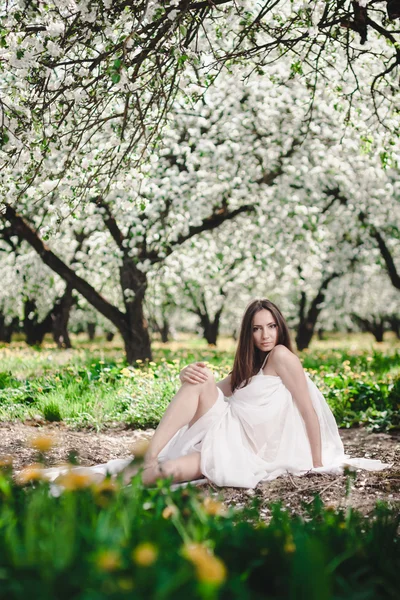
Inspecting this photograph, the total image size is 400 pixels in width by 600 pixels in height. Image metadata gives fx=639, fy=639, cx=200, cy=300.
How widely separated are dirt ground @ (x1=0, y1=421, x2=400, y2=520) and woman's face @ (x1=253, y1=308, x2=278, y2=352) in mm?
1021

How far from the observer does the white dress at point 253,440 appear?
4.33 metres

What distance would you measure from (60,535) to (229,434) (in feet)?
9.11

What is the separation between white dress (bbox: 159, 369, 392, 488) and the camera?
4332 millimetres

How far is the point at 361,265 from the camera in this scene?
60.6 ft

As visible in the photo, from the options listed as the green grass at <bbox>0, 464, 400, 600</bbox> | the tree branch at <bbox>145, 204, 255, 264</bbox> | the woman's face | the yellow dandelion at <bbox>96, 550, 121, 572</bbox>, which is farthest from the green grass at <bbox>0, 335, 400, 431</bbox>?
the yellow dandelion at <bbox>96, 550, 121, 572</bbox>

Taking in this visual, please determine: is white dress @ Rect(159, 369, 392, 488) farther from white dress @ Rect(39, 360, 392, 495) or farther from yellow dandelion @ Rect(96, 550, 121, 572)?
yellow dandelion @ Rect(96, 550, 121, 572)

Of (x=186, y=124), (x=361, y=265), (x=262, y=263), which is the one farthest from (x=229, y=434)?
(x=361, y=265)

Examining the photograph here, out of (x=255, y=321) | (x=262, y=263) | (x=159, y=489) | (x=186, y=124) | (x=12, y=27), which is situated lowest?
(x=159, y=489)

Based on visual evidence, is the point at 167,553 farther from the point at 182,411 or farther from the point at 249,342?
the point at 249,342

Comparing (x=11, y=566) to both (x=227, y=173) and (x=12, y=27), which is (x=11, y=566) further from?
(x=227, y=173)

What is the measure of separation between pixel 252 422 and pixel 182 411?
537mm

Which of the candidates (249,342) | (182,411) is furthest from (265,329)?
(182,411)

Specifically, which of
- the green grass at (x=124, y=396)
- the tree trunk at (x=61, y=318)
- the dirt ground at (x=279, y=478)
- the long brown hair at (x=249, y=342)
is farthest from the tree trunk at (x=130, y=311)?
the tree trunk at (x=61, y=318)

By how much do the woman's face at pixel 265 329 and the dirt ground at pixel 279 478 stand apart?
102 centimetres
